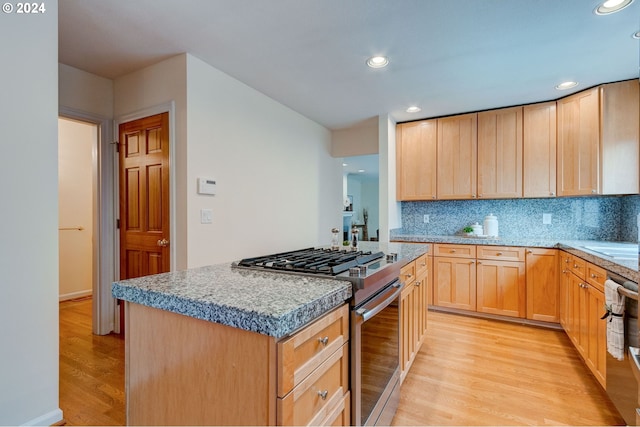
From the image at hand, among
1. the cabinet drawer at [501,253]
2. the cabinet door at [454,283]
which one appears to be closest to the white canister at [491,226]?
the cabinet drawer at [501,253]

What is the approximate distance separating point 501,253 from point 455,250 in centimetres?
47

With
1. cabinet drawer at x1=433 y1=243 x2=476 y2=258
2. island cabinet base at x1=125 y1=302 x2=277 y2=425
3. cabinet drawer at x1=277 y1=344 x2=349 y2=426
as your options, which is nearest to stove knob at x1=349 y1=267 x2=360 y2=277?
cabinet drawer at x1=277 y1=344 x2=349 y2=426

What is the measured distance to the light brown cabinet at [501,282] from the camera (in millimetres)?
3361

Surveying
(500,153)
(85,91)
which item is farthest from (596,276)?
(85,91)

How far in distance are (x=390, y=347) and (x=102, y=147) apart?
10.4 feet

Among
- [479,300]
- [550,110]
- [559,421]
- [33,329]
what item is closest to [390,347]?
[559,421]

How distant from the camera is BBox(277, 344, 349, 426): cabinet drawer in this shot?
2.85ft

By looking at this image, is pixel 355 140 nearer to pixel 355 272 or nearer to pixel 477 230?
pixel 477 230

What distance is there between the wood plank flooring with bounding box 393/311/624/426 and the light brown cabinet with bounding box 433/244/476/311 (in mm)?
501

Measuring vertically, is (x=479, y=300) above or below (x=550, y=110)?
below

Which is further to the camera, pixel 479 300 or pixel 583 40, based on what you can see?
pixel 479 300

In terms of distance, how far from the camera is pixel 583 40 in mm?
2223

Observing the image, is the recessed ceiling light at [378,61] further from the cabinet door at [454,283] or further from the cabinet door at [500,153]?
the cabinet door at [454,283]

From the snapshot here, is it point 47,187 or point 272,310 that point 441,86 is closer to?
point 272,310
